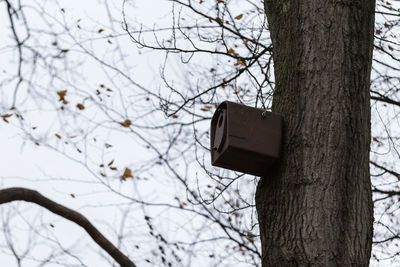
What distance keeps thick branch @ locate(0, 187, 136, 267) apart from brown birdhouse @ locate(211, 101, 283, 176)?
0.59 meters

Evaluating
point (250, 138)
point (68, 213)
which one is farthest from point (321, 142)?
point (68, 213)

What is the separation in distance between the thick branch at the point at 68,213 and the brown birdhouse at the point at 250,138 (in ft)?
1.94

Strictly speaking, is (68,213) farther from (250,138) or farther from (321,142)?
(321,142)

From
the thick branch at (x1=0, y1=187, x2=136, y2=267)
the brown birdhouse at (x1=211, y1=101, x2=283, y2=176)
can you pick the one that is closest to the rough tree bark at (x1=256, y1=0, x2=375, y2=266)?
the brown birdhouse at (x1=211, y1=101, x2=283, y2=176)

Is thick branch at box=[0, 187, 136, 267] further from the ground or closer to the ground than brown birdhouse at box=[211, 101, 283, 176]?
closer to the ground

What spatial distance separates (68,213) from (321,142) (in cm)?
95

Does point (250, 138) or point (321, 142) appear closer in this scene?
point (321, 142)

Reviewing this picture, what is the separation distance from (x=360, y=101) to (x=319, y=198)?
455 mm

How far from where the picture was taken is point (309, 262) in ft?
6.24

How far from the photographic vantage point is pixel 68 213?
196 cm

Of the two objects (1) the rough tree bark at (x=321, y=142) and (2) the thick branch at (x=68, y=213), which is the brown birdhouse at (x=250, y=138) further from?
(2) the thick branch at (x=68, y=213)

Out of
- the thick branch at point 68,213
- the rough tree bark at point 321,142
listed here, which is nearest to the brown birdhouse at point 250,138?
the rough tree bark at point 321,142

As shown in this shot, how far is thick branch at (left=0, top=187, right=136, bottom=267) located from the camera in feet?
6.09

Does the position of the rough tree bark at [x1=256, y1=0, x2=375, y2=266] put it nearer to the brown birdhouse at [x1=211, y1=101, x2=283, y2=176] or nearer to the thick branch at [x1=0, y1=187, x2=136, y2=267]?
the brown birdhouse at [x1=211, y1=101, x2=283, y2=176]
